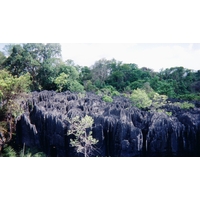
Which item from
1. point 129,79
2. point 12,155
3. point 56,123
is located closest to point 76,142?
point 56,123

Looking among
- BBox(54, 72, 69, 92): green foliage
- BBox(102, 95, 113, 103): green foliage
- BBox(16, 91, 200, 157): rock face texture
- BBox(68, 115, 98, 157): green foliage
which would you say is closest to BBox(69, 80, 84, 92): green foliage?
BBox(54, 72, 69, 92): green foliage

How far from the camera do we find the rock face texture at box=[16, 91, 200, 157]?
16.9ft

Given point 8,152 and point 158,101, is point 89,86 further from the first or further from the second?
point 8,152

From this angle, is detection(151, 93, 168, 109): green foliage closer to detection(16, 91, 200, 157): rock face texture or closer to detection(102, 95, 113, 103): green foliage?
detection(16, 91, 200, 157): rock face texture

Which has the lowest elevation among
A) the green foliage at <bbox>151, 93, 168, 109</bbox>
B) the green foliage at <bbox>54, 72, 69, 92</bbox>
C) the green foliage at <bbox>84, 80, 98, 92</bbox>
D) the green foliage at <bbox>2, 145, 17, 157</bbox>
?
the green foliage at <bbox>2, 145, 17, 157</bbox>

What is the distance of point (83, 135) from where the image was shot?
17.9ft

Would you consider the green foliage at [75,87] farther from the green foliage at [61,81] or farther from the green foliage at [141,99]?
the green foliage at [141,99]

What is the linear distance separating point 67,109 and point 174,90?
151 inches

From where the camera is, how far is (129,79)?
8539 mm

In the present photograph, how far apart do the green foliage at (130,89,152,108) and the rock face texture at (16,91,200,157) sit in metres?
0.45

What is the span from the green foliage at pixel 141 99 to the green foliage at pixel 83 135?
79.3 inches

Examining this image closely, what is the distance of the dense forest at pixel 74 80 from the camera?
5836mm

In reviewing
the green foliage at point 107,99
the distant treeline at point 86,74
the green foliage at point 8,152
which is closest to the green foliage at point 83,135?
the green foliage at point 8,152

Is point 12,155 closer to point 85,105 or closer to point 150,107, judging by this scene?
point 85,105
